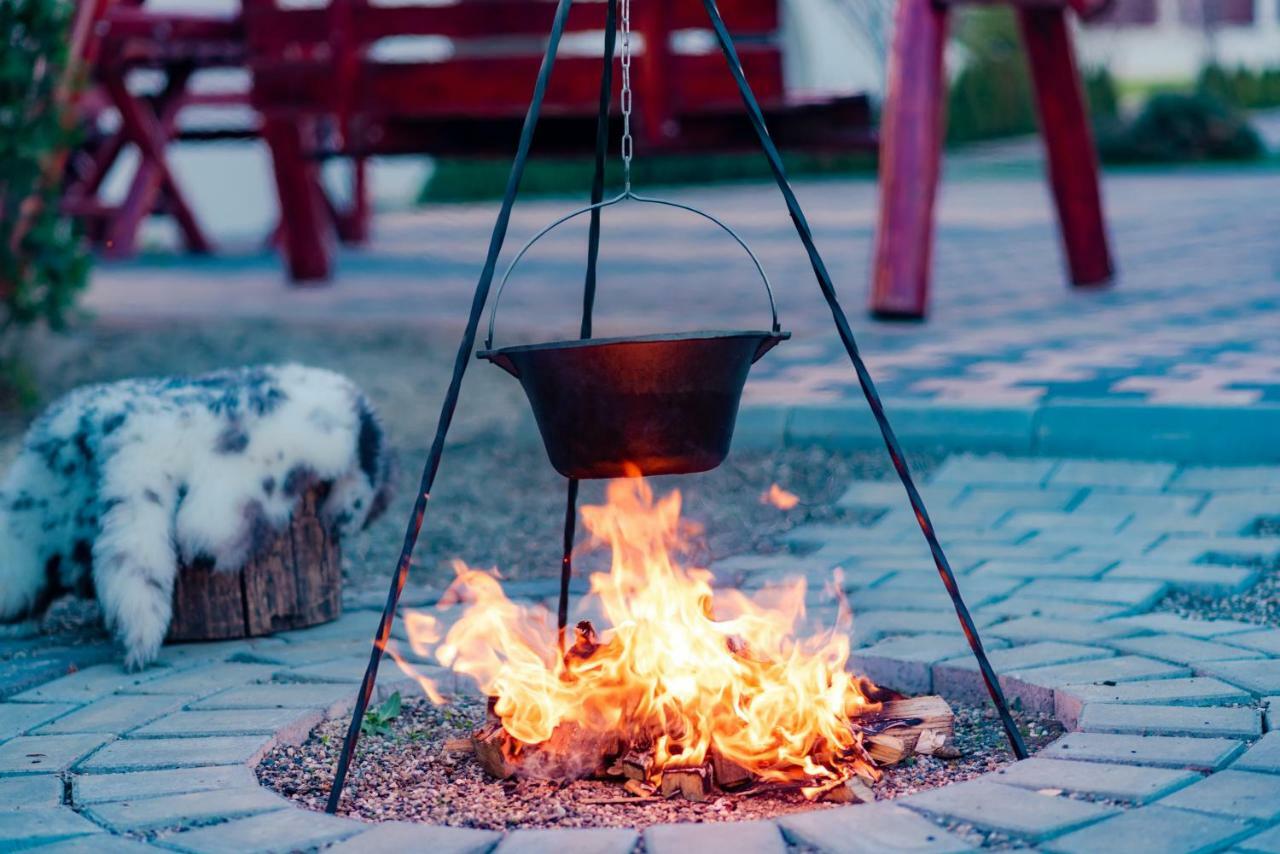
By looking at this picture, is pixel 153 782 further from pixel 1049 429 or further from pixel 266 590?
pixel 1049 429

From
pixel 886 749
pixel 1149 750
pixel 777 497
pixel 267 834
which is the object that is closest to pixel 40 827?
pixel 267 834

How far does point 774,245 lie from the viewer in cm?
1039

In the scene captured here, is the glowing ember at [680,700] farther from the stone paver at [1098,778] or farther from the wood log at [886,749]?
the stone paver at [1098,778]

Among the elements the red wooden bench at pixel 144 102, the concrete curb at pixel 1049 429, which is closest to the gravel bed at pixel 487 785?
the concrete curb at pixel 1049 429

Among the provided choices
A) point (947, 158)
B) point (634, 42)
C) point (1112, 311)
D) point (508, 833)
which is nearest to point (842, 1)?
point (947, 158)

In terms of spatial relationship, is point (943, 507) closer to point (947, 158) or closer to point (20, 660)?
point (20, 660)

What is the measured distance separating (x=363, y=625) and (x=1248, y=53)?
62.5 ft

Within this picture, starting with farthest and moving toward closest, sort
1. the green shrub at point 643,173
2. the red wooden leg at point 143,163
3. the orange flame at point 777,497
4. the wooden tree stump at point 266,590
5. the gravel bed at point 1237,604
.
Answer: the green shrub at point 643,173 < the red wooden leg at point 143,163 < the orange flame at point 777,497 < the wooden tree stump at point 266,590 < the gravel bed at point 1237,604

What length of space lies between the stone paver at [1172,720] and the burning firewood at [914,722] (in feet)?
0.77

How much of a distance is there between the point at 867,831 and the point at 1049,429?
2.88m

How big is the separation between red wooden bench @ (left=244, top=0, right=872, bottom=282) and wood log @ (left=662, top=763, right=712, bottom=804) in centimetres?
493

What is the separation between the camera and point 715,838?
2.20 metres

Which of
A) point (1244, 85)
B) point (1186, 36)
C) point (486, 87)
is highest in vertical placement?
point (1186, 36)

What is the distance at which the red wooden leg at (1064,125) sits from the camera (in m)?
7.24
